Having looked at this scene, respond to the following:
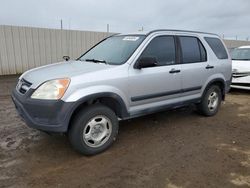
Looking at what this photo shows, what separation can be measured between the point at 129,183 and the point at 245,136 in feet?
8.82

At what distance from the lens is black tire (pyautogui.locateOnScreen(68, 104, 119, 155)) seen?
3.55 metres

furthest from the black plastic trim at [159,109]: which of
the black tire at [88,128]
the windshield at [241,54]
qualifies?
the windshield at [241,54]

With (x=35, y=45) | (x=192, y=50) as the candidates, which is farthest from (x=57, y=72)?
(x=35, y=45)

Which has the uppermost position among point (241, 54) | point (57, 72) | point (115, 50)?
point (115, 50)

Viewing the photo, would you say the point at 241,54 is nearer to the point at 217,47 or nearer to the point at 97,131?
the point at 217,47

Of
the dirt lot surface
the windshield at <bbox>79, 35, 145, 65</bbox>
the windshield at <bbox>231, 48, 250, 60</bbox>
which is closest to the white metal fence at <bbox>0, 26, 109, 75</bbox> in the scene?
the dirt lot surface

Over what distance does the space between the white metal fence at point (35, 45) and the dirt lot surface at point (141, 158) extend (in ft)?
20.3

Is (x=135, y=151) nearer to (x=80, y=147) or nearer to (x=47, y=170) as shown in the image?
(x=80, y=147)

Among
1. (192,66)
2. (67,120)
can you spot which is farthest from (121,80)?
(192,66)

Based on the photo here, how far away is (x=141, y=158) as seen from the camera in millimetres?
3732

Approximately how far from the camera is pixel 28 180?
313 centimetres

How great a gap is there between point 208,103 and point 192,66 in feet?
3.81

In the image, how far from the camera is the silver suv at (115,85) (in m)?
3.43

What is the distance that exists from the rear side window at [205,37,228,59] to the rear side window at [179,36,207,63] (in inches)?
13.8
